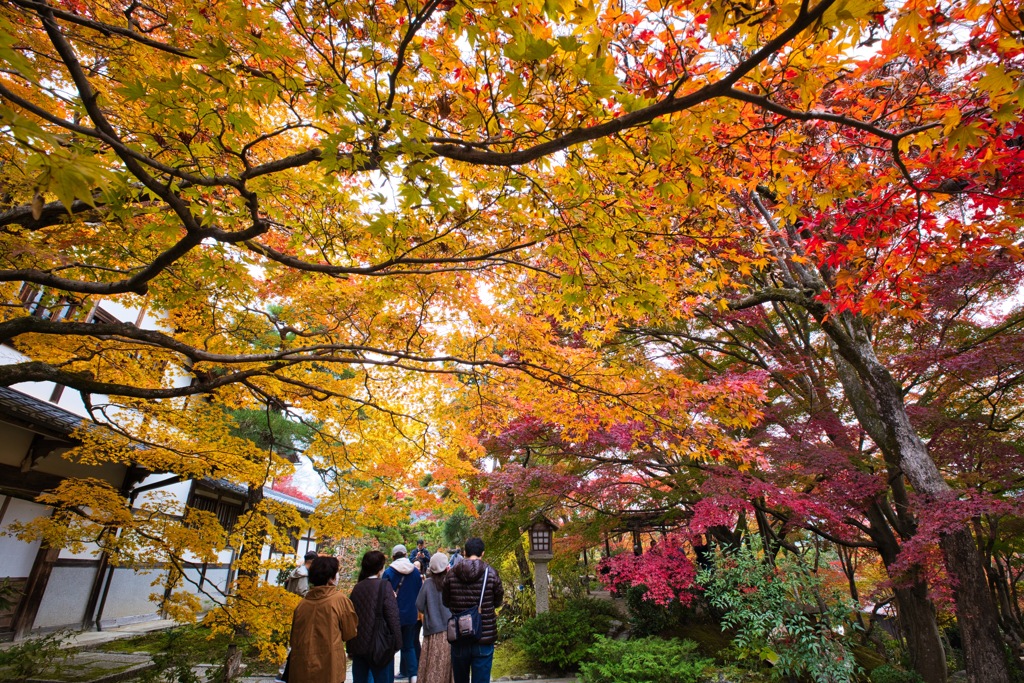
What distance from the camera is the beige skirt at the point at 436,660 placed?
510 centimetres

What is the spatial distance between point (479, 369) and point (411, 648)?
383 centimetres

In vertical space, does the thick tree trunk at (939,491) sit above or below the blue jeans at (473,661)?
above

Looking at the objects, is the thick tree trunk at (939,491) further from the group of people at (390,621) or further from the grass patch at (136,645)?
the grass patch at (136,645)

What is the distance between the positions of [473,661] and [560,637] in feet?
12.5

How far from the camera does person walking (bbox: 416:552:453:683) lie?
5098 mm

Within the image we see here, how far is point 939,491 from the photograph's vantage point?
17.8 ft

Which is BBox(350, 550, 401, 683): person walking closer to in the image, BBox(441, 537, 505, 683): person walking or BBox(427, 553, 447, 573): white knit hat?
BBox(441, 537, 505, 683): person walking

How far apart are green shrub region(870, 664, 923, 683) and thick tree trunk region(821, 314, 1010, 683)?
0.96m

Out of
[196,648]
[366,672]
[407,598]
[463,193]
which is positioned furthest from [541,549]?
[463,193]

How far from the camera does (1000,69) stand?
228 centimetres

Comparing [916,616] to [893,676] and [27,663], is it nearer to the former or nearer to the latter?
[893,676]

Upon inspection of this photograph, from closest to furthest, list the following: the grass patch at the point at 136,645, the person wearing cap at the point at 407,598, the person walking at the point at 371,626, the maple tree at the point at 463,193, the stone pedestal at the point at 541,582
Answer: the maple tree at the point at 463,193, the person walking at the point at 371,626, the person wearing cap at the point at 407,598, the grass patch at the point at 136,645, the stone pedestal at the point at 541,582

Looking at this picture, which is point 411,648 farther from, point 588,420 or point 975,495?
point 975,495

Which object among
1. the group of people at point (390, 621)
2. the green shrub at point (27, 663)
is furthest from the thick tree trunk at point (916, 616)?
the green shrub at point (27, 663)
